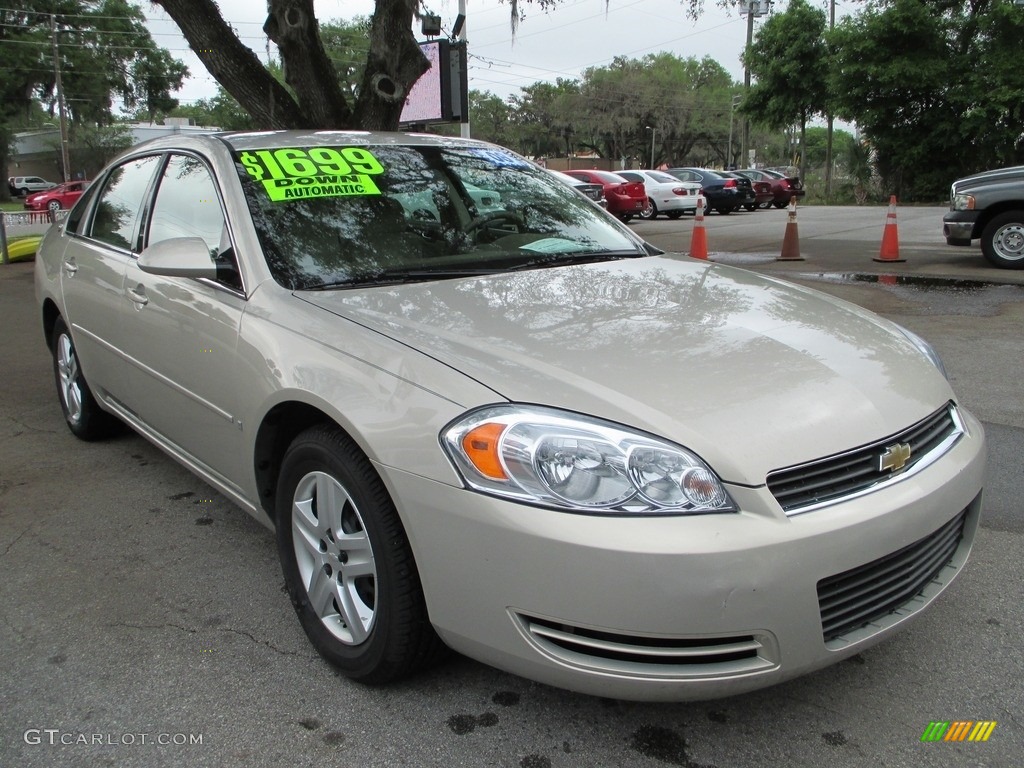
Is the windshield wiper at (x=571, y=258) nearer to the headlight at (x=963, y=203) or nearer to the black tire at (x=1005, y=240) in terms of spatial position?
the headlight at (x=963, y=203)

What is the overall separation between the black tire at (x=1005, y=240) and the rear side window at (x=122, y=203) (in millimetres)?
9689

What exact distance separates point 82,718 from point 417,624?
0.98m

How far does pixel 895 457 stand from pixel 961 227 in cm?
948

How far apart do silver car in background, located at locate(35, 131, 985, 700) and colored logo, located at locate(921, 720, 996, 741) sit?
311mm

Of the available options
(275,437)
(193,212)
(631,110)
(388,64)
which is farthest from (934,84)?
(631,110)

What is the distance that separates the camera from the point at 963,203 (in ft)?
33.7

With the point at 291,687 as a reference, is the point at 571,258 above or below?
above

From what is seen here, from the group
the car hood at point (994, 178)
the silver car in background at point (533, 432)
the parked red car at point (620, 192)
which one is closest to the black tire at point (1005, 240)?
the car hood at point (994, 178)

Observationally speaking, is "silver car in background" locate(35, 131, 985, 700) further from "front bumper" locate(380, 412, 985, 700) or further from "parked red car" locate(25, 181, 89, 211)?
"parked red car" locate(25, 181, 89, 211)

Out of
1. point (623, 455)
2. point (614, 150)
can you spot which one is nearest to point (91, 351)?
point (623, 455)

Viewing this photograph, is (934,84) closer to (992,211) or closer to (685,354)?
(992,211)

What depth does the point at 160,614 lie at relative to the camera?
291 centimetres

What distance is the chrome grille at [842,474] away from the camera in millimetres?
1984

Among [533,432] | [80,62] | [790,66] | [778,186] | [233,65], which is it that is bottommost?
[533,432]
